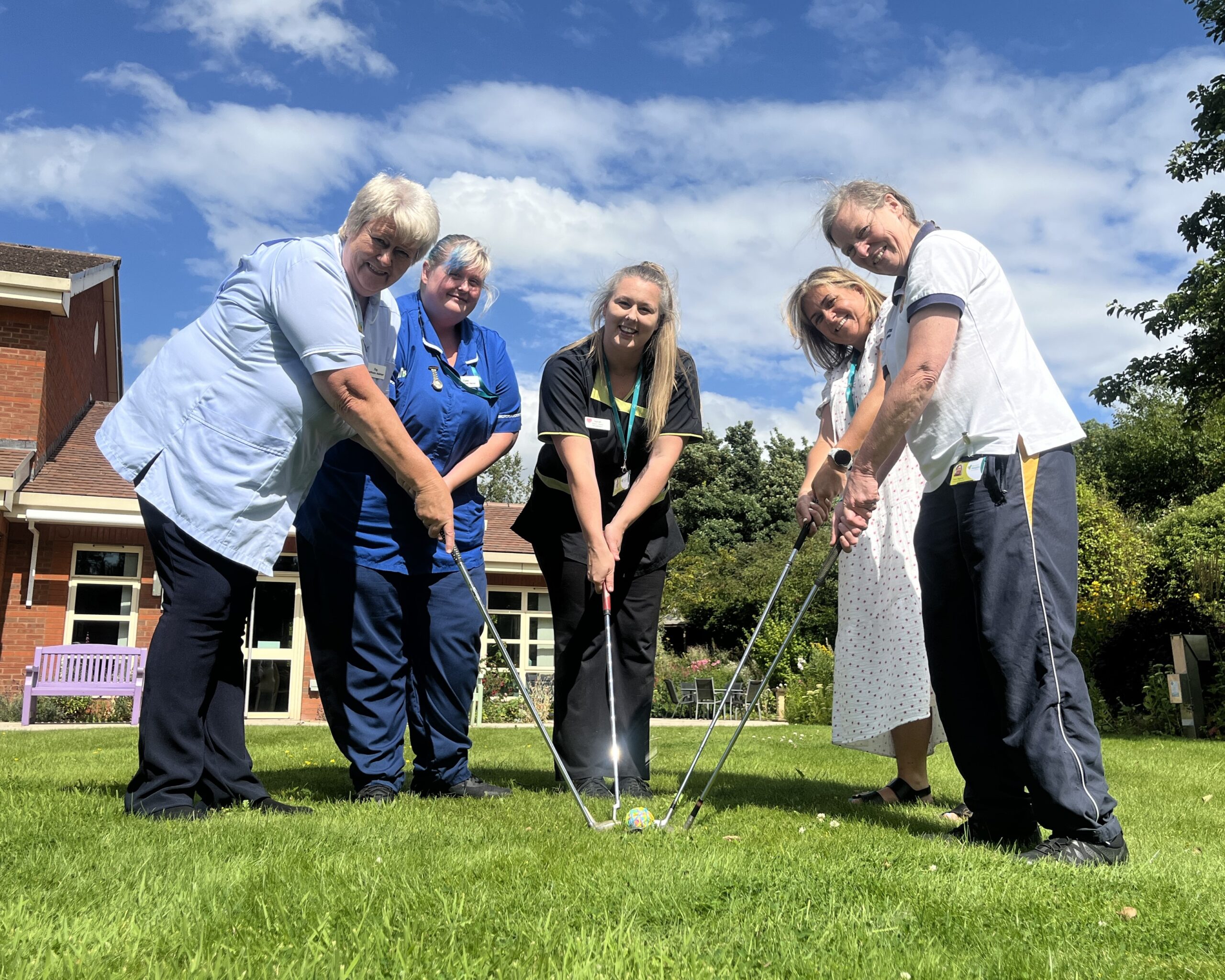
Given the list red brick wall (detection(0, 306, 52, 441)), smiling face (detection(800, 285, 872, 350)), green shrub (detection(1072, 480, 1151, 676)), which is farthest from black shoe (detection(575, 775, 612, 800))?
red brick wall (detection(0, 306, 52, 441))

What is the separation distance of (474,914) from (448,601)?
6.56ft

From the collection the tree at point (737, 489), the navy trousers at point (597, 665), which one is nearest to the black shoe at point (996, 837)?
the navy trousers at point (597, 665)

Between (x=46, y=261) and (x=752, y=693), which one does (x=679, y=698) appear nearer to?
(x=752, y=693)

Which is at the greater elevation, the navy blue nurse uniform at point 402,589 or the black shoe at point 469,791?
the navy blue nurse uniform at point 402,589

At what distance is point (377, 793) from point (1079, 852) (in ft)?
7.22

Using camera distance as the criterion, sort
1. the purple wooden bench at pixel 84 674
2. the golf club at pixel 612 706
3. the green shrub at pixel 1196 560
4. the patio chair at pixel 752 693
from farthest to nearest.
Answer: the patio chair at pixel 752 693, the green shrub at pixel 1196 560, the purple wooden bench at pixel 84 674, the golf club at pixel 612 706

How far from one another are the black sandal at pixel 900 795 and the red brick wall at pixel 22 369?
12.7 m

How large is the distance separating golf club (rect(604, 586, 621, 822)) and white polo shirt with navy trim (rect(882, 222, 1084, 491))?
127cm

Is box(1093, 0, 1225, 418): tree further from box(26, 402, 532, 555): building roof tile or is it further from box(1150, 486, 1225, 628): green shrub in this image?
box(26, 402, 532, 555): building roof tile

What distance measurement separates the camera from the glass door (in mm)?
13984

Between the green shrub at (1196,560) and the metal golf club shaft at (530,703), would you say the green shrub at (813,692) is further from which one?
the metal golf club shaft at (530,703)

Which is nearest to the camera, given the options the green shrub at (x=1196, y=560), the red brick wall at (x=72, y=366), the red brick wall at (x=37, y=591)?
the green shrub at (x=1196, y=560)

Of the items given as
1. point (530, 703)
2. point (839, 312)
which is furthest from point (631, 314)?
point (530, 703)

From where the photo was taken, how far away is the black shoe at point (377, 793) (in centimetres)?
344
